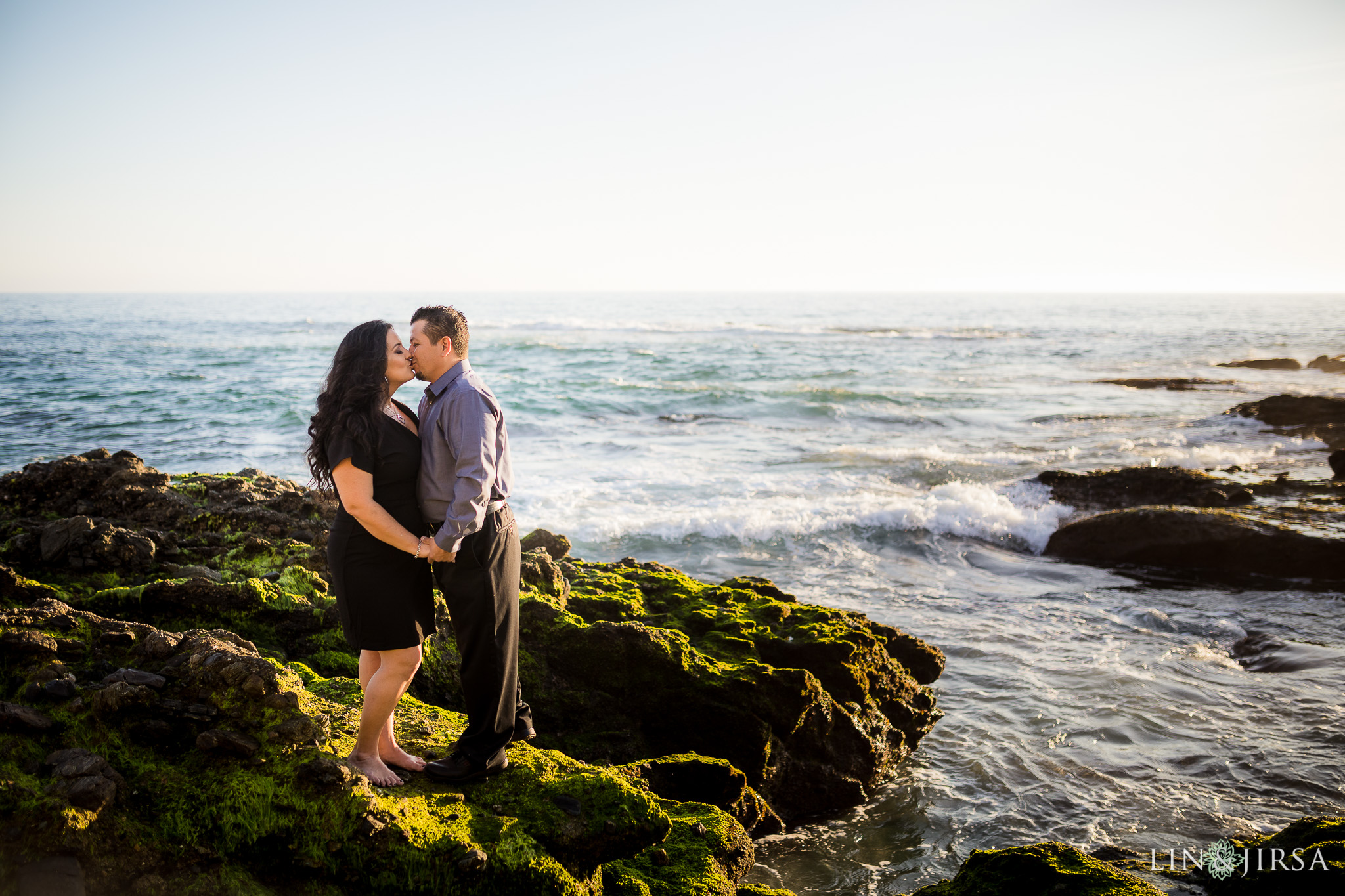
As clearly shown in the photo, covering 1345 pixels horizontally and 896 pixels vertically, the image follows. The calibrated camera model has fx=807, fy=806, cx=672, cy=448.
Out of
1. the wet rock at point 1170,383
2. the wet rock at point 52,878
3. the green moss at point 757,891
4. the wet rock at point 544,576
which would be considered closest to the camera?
the wet rock at point 52,878

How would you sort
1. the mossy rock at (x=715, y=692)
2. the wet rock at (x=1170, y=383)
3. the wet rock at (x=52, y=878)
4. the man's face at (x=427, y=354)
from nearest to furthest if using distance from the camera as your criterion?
the wet rock at (x=52, y=878)
the man's face at (x=427, y=354)
the mossy rock at (x=715, y=692)
the wet rock at (x=1170, y=383)

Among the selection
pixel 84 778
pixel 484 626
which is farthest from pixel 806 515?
pixel 84 778

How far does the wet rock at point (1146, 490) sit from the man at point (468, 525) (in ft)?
37.9

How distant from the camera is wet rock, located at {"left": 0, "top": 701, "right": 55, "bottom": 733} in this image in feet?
9.11

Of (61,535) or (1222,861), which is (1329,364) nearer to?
(1222,861)

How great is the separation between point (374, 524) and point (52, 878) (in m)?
1.44

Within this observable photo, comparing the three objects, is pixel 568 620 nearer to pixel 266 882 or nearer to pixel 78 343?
pixel 266 882

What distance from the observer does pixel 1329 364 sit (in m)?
36.7

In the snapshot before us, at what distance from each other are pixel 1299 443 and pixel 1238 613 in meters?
13.2

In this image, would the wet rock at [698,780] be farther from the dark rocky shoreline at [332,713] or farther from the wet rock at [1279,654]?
the wet rock at [1279,654]

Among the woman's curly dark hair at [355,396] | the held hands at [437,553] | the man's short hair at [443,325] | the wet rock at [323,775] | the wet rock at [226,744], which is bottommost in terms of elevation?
the wet rock at [323,775]

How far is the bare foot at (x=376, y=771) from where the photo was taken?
3221 mm

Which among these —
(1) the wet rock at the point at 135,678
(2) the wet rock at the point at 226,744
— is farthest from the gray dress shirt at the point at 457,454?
(1) the wet rock at the point at 135,678

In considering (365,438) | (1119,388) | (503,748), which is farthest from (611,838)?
(1119,388)
